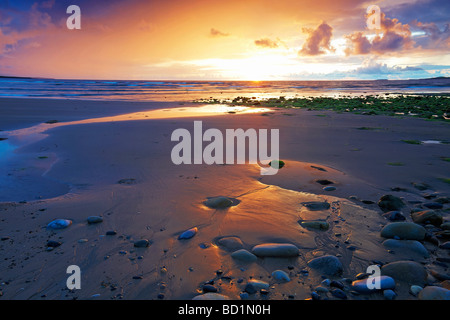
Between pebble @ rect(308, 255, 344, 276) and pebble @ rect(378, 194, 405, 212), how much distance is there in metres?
1.51

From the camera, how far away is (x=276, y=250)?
2578 mm

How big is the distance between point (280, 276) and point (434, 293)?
3.63 ft

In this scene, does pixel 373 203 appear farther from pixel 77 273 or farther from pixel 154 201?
pixel 77 273

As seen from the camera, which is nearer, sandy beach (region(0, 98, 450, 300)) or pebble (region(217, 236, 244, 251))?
sandy beach (region(0, 98, 450, 300))

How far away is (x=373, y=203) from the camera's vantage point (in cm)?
364

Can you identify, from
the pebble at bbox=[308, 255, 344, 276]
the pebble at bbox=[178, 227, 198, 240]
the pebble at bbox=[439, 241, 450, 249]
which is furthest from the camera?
the pebble at bbox=[178, 227, 198, 240]

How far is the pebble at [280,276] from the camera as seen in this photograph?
2.23 m

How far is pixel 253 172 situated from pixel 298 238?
2196 mm

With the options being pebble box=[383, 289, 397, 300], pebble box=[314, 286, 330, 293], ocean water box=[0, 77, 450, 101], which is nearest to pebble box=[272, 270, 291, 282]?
pebble box=[314, 286, 330, 293]

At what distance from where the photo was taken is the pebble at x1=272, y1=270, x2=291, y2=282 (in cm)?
223

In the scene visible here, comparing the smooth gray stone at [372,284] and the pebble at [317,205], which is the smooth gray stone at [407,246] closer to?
the smooth gray stone at [372,284]

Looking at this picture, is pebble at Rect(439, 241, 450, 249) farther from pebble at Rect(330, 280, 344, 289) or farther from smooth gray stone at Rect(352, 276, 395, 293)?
pebble at Rect(330, 280, 344, 289)

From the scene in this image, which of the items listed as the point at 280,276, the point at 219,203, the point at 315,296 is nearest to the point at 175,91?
the point at 219,203
